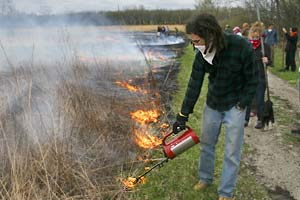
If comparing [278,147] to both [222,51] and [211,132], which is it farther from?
[222,51]

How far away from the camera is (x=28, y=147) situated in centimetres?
474

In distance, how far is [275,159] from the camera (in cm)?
599

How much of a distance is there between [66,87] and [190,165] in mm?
2706

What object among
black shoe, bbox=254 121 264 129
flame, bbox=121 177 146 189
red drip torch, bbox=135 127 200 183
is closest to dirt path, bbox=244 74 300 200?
black shoe, bbox=254 121 264 129

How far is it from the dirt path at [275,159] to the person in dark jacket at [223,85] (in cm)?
111

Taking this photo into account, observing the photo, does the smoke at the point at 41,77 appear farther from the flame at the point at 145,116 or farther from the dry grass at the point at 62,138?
the flame at the point at 145,116

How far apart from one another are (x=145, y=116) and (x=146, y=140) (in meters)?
1.22

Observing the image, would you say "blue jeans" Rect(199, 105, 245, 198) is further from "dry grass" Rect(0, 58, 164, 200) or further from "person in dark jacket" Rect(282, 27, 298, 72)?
"person in dark jacket" Rect(282, 27, 298, 72)

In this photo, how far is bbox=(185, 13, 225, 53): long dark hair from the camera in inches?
152

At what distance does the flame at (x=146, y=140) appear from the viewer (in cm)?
623

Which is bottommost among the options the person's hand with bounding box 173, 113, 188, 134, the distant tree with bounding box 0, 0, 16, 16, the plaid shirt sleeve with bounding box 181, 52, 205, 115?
the person's hand with bounding box 173, 113, 188, 134

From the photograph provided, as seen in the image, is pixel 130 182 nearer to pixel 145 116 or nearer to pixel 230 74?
pixel 230 74

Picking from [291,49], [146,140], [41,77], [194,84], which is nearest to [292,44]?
[291,49]

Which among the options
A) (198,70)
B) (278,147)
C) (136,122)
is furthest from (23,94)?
(278,147)
